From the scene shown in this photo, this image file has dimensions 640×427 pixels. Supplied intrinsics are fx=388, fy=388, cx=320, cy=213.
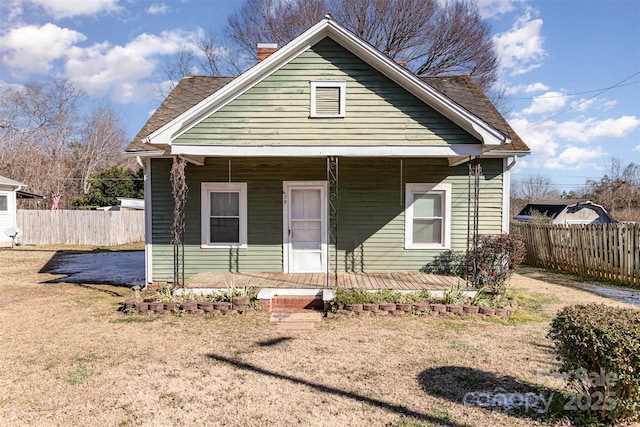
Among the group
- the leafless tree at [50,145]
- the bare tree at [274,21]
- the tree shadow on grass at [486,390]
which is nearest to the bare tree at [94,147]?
the leafless tree at [50,145]

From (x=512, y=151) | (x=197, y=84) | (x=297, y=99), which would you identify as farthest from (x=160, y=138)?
(x=512, y=151)

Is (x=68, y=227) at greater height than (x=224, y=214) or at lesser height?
lesser

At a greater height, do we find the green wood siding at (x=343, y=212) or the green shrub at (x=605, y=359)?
the green wood siding at (x=343, y=212)

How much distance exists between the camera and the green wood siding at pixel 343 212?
8953mm

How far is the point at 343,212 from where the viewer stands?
353 inches

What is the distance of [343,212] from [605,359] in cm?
627

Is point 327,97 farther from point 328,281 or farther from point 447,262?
point 447,262

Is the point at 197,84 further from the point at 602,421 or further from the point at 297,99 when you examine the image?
the point at 602,421

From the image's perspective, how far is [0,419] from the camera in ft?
11.1

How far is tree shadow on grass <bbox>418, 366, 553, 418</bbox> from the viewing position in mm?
3584

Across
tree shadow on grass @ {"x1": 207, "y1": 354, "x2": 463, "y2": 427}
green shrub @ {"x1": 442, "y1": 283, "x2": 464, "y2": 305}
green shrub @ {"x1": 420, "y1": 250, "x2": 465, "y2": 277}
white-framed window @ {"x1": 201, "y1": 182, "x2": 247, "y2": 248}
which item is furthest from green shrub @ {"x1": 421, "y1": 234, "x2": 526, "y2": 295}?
white-framed window @ {"x1": 201, "y1": 182, "x2": 247, "y2": 248}

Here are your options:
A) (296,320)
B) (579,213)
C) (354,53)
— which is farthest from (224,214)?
(579,213)

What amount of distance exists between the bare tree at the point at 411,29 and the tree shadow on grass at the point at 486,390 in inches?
769

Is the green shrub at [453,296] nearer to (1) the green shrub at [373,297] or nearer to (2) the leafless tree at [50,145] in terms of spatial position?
(1) the green shrub at [373,297]
